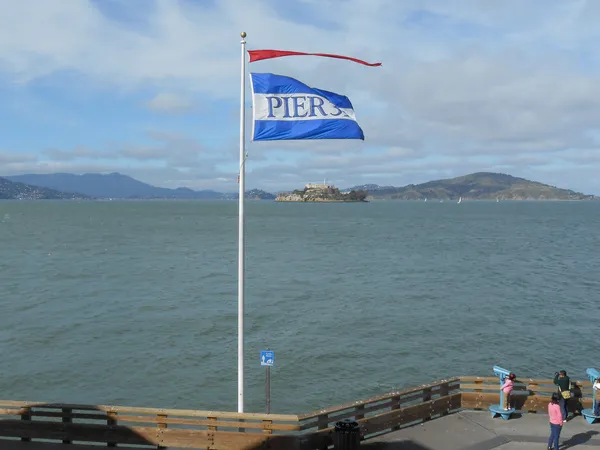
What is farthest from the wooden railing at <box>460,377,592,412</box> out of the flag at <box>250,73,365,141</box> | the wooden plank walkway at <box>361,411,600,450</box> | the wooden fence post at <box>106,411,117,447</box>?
the wooden fence post at <box>106,411,117,447</box>

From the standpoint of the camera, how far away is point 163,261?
73.0 m

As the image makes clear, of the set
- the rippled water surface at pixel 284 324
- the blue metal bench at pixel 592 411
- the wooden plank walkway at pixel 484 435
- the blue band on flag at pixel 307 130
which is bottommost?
the rippled water surface at pixel 284 324

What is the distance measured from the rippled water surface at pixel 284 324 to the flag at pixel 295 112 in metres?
14.2

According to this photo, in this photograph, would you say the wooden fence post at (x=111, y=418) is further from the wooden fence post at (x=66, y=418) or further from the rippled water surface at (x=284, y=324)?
the rippled water surface at (x=284, y=324)

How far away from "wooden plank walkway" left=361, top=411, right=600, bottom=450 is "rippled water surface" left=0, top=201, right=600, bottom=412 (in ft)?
32.5

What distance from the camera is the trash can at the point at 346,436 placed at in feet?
41.6

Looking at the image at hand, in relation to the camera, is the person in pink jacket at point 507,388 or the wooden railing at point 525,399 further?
the wooden railing at point 525,399

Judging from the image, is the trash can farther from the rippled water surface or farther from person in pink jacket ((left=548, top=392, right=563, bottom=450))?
the rippled water surface

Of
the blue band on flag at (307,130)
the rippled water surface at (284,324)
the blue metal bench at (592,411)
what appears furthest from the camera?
the rippled water surface at (284,324)

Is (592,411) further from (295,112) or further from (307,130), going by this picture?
(295,112)

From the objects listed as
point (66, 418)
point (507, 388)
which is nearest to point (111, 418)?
point (66, 418)

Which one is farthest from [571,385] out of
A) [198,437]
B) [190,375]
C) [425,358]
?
[190,375]

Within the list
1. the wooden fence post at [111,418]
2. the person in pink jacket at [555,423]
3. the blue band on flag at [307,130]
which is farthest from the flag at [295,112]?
the person in pink jacket at [555,423]

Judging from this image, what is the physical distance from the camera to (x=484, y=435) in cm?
1420
